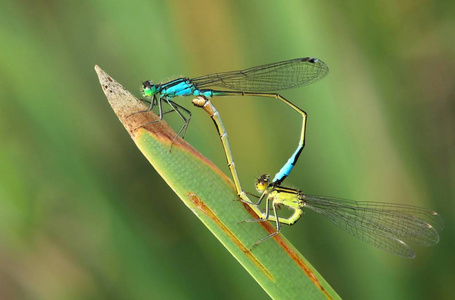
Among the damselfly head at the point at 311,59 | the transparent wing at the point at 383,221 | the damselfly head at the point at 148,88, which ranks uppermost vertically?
the damselfly head at the point at 148,88

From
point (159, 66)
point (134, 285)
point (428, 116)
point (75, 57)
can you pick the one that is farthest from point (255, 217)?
point (428, 116)

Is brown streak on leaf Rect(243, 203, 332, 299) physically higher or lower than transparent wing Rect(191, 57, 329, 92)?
lower

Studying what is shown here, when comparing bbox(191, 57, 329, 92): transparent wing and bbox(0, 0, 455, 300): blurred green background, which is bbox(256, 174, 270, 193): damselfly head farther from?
bbox(191, 57, 329, 92): transparent wing

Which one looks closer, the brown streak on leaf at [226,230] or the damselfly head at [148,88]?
the brown streak on leaf at [226,230]

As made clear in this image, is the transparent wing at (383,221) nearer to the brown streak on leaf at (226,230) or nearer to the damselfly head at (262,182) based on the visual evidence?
the damselfly head at (262,182)

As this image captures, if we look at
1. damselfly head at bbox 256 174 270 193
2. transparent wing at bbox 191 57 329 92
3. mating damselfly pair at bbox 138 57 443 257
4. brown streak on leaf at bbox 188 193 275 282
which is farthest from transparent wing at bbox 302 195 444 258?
brown streak on leaf at bbox 188 193 275 282

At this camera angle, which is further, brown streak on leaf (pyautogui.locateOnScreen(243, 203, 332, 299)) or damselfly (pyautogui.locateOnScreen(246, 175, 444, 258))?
damselfly (pyautogui.locateOnScreen(246, 175, 444, 258))

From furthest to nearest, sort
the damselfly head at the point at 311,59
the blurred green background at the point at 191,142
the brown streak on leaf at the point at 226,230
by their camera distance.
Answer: the damselfly head at the point at 311,59, the blurred green background at the point at 191,142, the brown streak on leaf at the point at 226,230

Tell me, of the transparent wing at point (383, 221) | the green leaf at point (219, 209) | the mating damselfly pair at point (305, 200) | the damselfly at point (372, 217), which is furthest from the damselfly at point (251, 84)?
the green leaf at point (219, 209)

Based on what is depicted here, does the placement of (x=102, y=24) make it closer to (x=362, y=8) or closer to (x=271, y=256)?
(x=362, y=8)
